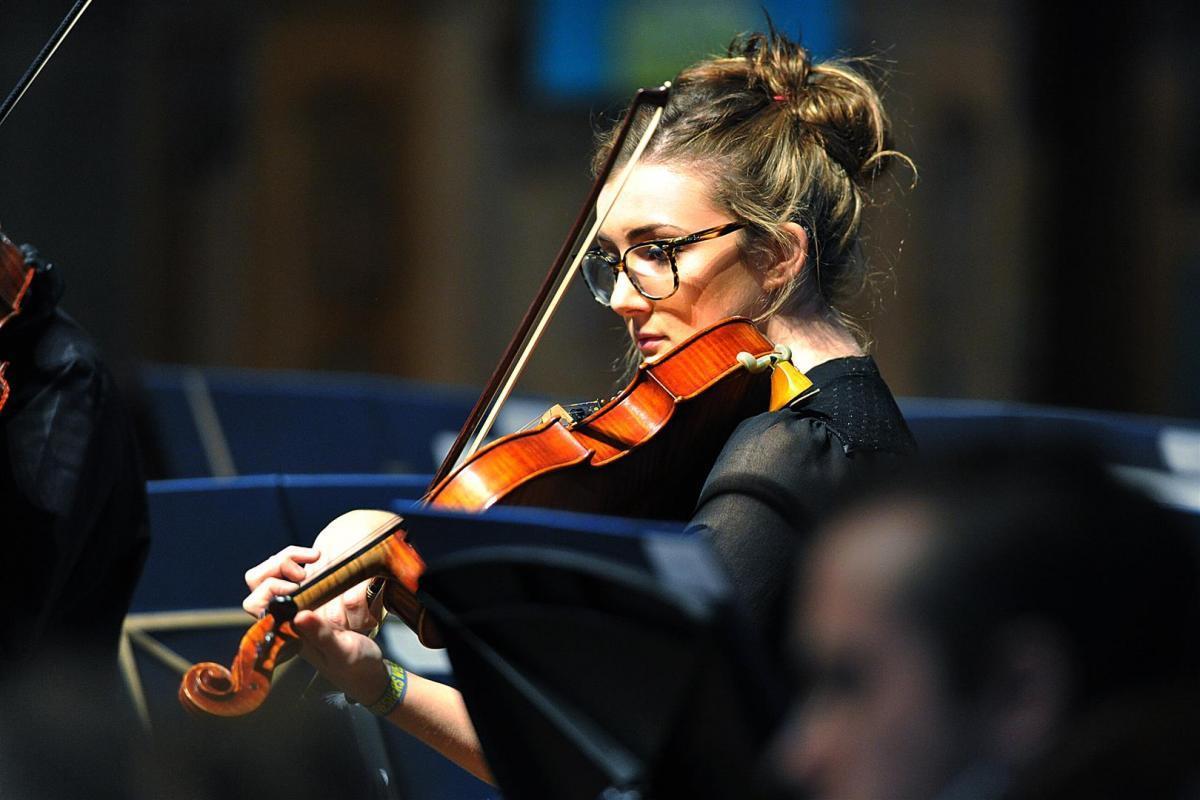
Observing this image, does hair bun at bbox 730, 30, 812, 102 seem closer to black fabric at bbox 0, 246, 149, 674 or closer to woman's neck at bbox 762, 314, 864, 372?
woman's neck at bbox 762, 314, 864, 372

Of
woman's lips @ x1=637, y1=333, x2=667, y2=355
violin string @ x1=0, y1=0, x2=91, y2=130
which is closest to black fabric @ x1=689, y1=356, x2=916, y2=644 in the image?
woman's lips @ x1=637, y1=333, x2=667, y2=355

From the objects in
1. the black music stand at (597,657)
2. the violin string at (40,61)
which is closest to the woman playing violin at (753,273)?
the black music stand at (597,657)

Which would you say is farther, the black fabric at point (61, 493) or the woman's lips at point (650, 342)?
the black fabric at point (61, 493)

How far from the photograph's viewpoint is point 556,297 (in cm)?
200

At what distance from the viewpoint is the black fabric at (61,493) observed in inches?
84.5

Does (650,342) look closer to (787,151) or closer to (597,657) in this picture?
(787,151)

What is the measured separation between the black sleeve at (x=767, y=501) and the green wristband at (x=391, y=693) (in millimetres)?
388

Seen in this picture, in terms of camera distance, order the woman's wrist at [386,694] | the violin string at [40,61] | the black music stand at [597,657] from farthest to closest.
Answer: the violin string at [40,61], the woman's wrist at [386,694], the black music stand at [597,657]

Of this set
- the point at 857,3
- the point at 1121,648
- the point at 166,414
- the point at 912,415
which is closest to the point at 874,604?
the point at 1121,648

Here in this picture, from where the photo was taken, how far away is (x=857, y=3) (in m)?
7.59

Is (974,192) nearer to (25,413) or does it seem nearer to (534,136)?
(534,136)

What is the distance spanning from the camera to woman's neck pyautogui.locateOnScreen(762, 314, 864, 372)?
2.01 m

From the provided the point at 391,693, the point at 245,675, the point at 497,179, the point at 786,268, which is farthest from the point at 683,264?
the point at 497,179

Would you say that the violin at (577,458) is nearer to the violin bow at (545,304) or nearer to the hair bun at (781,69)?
the violin bow at (545,304)
